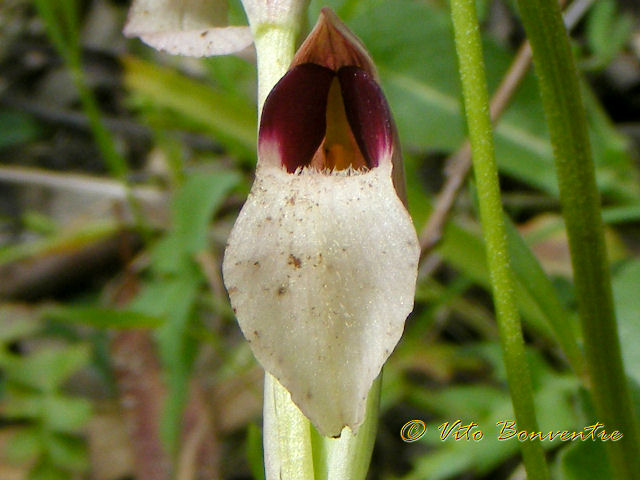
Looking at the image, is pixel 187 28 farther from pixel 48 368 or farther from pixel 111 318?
pixel 48 368

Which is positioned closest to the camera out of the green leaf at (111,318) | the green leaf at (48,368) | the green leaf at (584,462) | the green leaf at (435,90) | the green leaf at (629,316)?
the green leaf at (584,462)

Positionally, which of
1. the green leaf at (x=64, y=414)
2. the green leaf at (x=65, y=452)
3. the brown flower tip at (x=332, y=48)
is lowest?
the green leaf at (x=65, y=452)

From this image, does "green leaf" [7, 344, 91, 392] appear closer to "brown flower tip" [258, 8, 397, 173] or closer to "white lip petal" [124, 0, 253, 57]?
"white lip petal" [124, 0, 253, 57]

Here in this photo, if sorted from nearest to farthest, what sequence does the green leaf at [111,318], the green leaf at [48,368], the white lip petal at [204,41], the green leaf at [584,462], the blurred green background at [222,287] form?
the white lip petal at [204,41]
the green leaf at [584,462]
the green leaf at [111,318]
the blurred green background at [222,287]
the green leaf at [48,368]

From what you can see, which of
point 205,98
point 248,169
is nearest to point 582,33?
point 248,169

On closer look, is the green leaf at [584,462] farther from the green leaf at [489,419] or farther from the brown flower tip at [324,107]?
the brown flower tip at [324,107]

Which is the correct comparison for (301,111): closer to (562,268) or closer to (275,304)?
(275,304)

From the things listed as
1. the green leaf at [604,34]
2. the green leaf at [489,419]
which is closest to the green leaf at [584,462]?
the green leaf at [489,419]
